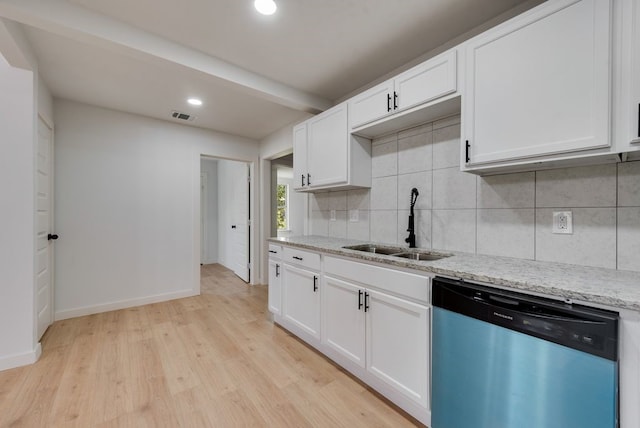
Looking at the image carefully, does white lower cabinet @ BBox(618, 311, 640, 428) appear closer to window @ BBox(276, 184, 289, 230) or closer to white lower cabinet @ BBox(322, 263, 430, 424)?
white lower cabinet @ BBox(322, 263, 430, 424)

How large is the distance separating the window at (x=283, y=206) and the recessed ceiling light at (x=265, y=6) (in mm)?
5025

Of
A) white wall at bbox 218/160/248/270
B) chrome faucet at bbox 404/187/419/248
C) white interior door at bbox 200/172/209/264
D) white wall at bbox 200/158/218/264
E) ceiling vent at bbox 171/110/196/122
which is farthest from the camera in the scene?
white wall at bbox 200/158/218/264

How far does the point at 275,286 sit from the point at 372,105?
6.46 ft

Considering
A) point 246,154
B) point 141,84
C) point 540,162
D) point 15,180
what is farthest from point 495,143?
point 246,154

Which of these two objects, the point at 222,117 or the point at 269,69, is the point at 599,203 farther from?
the point at 222,117

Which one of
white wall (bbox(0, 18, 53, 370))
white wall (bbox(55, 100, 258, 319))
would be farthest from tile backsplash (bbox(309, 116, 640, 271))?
→ white wall (bbox(0, 18, 53, 370))

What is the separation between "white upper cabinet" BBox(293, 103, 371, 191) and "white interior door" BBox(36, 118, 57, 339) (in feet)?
7.94

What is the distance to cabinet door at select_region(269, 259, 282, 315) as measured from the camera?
2732 millimetres

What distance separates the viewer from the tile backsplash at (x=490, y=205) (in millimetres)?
1338

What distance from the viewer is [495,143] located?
147 centimetres

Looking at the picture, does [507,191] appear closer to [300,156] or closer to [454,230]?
[454,230]

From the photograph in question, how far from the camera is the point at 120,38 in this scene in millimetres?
1766

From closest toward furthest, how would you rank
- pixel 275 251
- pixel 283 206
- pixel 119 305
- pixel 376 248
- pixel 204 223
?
pixel 376 248 < pixel 275 251 < pixel 119 305 < pixel 204 223 < pixel 283 206

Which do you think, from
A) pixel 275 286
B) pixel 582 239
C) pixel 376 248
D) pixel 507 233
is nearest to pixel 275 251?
pixel 275 286
